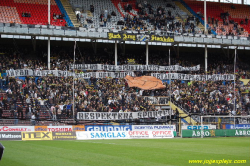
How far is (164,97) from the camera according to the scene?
4406cm

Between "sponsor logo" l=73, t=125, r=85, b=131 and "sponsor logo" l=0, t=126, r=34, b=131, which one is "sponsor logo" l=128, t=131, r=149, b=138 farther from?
"sponsor logo" l=0, t=126, r=34, b=131

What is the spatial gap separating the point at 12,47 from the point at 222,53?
31635mm

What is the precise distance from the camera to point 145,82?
1839 inches

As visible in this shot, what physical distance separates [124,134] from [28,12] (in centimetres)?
2648

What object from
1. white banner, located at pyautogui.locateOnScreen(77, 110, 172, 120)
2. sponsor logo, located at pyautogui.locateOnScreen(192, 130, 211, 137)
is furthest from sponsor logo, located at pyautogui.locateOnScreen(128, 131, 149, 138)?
white banner, located at pyautogui.locateOnScreen(77, 110, 172, 120)

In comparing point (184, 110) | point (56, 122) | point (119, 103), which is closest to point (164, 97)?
point (184, 110)

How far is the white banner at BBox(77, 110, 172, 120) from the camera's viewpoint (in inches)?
1447

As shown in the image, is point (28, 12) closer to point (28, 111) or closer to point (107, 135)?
point (28, 111)

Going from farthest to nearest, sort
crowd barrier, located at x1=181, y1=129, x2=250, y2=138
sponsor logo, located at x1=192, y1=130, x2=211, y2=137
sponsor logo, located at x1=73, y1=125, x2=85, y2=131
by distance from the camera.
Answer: sponsor logo, located at x1=192, y1=130, x2=211, y2=137
crowd barrier, located at x1=181, y1=129, x2=250, y2=138
sponsor logo, located at x1=73, y1=125, x2=85, y2=131

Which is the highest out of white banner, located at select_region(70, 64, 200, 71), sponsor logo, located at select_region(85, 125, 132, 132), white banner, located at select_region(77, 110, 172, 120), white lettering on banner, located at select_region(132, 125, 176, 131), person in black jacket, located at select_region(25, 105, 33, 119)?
white banner, located at select_region(70, 64, 200, 71)

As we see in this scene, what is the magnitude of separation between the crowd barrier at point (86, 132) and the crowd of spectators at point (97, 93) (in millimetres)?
2936

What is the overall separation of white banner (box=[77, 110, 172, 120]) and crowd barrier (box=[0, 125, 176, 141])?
2691 mm

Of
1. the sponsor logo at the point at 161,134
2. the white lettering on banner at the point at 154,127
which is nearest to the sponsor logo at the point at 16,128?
the white lettering on banner at the point at 154,127

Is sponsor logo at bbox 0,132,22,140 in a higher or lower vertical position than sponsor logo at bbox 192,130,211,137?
higher
